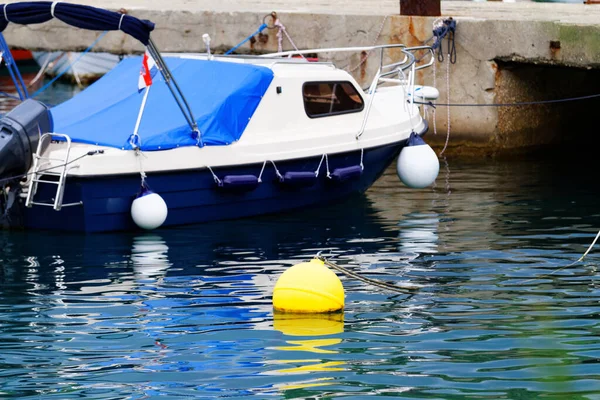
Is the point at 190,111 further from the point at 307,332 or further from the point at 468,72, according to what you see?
the point at 468,72

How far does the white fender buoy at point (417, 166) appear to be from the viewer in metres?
12.6

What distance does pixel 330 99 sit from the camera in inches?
493

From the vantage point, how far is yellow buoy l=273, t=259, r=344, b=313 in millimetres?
8164

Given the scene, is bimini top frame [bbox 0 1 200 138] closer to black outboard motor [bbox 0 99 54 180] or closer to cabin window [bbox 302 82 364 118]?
black outboard motor [bbox 0 99 54 180]

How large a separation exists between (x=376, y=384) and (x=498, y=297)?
240cm

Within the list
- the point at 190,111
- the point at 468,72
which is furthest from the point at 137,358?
the point at 468,72

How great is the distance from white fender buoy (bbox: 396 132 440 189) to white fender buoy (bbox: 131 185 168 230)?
320 centimetres

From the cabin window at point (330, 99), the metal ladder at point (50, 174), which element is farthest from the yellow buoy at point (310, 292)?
the cabin window at point (330, 99)

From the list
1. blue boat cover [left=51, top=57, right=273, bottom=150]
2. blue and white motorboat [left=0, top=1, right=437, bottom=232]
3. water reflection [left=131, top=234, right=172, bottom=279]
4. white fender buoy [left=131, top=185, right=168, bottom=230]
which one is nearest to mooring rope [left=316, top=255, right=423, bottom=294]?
water reflection [left=131, top=234, right=172, bottom=279]

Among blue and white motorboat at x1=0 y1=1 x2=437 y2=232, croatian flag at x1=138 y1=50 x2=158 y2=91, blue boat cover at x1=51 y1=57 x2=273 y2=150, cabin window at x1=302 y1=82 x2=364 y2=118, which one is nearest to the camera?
blue and white motorboat at x1=0 y1=1 x2=437 y2=232

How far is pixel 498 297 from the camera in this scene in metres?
8.73

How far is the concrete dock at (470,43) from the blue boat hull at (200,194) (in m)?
3.23

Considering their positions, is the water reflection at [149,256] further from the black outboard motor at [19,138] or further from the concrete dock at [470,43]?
the concrete dock at [470,43]

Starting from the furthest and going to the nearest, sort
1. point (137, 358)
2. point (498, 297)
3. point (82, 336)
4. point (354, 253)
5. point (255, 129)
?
point (255, 129)
point (354, 253)
point (498, 297)
point (82, 336)
point (137, 358)
